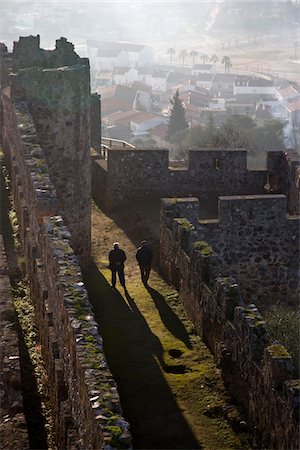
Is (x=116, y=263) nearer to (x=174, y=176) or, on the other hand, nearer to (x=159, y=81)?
(x=174, y=176)

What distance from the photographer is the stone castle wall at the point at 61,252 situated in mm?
8898

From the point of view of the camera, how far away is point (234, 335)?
1281 cm

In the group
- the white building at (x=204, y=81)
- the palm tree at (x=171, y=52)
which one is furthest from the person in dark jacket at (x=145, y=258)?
the palm tree at (x=171, y=52)

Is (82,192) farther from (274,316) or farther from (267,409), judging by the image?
(267,409)

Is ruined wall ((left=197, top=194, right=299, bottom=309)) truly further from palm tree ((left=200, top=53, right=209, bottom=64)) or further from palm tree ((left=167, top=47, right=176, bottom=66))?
palm tree ((left=167, top=47, right=176, bottom=66))

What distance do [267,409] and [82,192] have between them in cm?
793

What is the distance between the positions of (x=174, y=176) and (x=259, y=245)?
3.94 meters

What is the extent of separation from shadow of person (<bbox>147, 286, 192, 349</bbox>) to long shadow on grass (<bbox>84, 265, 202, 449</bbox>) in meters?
0.39

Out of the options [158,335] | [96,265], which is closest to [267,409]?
[158,335]

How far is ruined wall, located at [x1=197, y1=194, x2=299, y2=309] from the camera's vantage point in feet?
61.3

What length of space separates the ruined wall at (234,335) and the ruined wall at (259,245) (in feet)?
3.04

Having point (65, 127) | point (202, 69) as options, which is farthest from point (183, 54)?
point (65, 127)

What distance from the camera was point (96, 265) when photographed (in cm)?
1823

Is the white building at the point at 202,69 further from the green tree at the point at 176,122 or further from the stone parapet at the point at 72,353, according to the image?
the stone parapet at the point at 72,353
